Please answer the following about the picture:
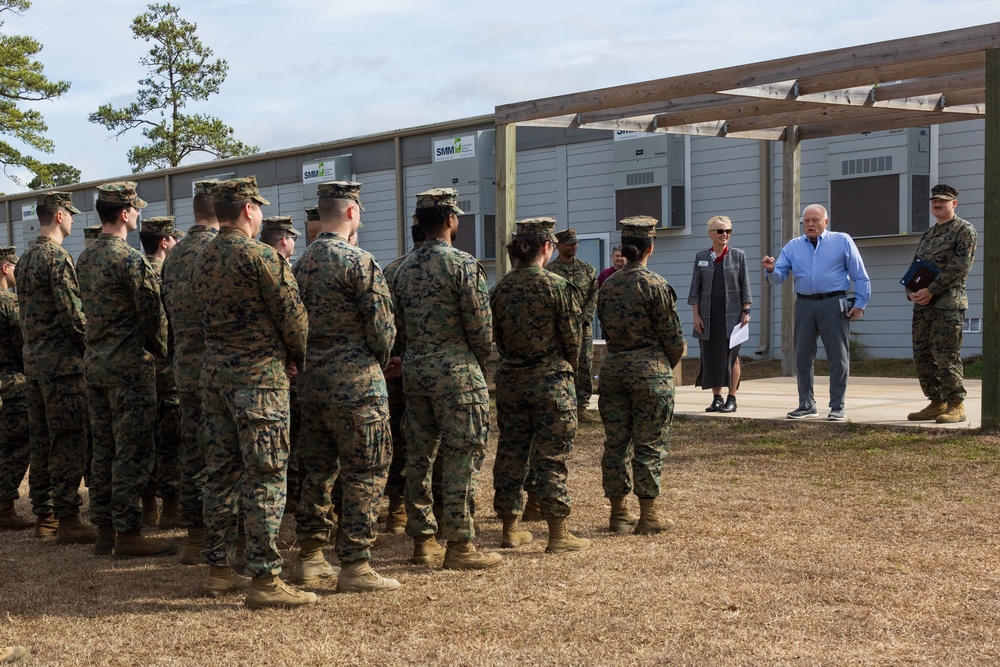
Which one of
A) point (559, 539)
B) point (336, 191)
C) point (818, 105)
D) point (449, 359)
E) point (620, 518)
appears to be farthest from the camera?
point (818, 105)

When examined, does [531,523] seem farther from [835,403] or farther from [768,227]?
[768,227]

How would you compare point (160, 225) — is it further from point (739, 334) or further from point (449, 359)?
point (739, 334)

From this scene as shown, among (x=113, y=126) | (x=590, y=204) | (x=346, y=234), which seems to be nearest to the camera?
(x=346, y=234)

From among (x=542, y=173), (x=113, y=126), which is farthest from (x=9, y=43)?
(x=542, y=173)

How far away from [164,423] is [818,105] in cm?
798

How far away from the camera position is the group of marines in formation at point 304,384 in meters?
5.04

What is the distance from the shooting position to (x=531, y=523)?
691 centimetres

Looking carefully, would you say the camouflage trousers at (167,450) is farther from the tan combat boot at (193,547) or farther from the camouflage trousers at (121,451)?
the tan combat boot at (193,547)

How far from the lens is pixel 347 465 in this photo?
526 cm

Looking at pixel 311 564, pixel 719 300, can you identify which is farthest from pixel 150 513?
pixel 719 300

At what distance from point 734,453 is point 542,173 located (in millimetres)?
11513

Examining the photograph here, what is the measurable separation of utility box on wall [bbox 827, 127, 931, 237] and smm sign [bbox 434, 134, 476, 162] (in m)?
6.56

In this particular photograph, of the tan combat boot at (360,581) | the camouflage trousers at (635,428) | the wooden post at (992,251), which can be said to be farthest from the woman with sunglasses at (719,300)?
the tan combat boot at (360,581)

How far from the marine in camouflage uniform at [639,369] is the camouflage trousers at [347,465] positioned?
170 cm
